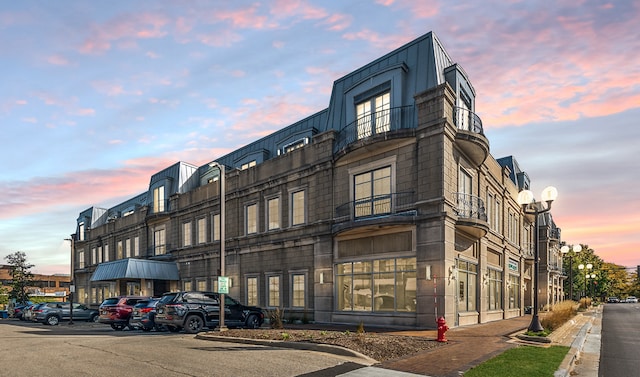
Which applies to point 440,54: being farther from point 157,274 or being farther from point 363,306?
point 157,274

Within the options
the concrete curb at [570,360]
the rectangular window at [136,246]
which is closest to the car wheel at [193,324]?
the concrete curb at [570,360]

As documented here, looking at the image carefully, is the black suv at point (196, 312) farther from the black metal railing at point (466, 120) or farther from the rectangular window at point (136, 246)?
the rectangular window at point (136, 246)

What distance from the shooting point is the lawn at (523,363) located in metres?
9.48

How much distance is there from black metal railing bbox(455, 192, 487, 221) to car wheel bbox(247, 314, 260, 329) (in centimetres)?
1043

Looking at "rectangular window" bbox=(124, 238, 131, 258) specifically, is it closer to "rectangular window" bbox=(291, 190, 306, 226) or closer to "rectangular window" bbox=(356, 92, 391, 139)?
"rectangular window" bbox=(291, 190, 306, 226)

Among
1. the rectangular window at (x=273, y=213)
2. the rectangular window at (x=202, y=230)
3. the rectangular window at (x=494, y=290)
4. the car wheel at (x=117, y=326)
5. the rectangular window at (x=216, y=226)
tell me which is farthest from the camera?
the rectangular window at (x=202, y=230)

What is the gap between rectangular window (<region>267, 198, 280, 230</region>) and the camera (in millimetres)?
27078

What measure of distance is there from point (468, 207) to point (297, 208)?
371 inches

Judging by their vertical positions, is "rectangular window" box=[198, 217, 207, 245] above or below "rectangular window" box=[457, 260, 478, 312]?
above

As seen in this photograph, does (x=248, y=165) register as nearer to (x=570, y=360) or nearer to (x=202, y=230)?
(x=202, y=230)

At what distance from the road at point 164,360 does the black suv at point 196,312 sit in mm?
3692

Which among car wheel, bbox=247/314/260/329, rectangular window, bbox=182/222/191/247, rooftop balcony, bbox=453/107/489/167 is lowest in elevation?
car wheel, bbox=247/314/260/329

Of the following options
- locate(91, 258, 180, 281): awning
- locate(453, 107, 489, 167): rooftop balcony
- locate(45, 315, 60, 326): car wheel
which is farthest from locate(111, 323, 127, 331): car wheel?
locate(453, 107, 489, 167): rooftop balcony

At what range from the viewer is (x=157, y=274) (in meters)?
34.4
